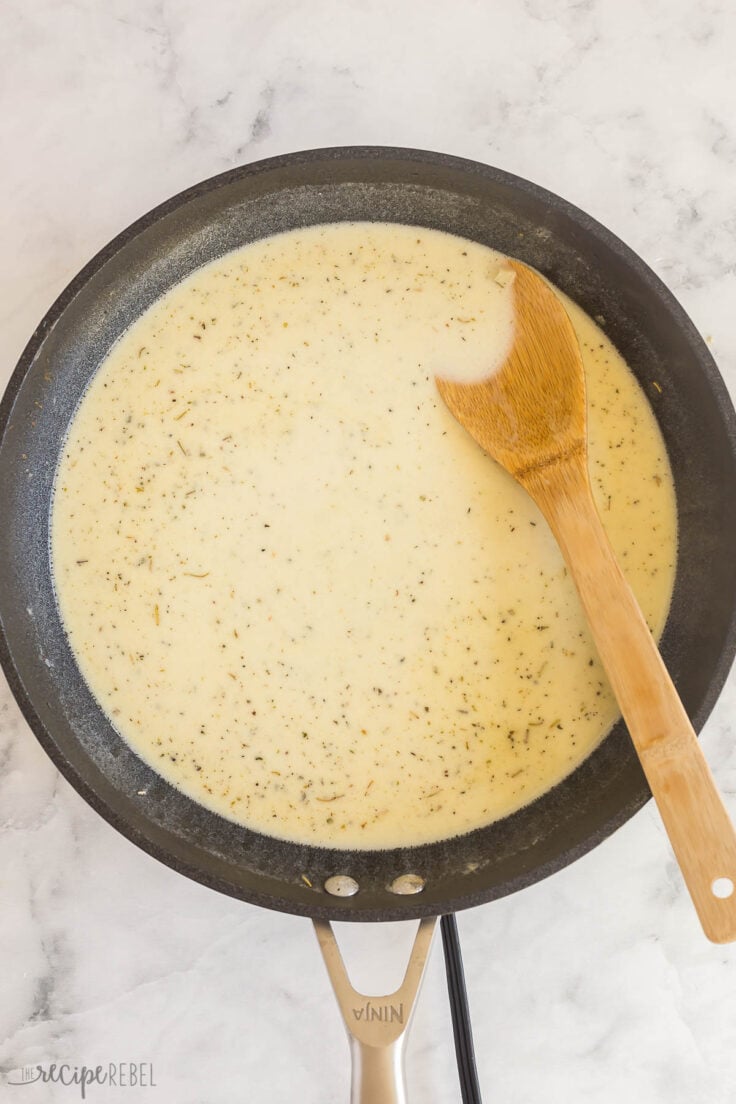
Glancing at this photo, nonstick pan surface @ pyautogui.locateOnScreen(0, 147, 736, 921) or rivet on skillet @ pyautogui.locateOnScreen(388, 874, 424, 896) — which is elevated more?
nonstick pan surface @ pyautogui.locateOnScreen(0, 147, 736, 921)

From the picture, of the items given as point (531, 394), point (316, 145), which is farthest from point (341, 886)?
point (316, 145)

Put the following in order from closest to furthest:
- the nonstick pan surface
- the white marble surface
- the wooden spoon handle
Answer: the wooden spoon handle
the nonstick pan surface
the white marble surface

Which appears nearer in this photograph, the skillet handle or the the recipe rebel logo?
the skillet handle

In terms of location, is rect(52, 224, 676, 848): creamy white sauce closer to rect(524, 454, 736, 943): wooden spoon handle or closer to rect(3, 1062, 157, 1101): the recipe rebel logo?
rect(524, 454, 736, 943): wooden spoon handle

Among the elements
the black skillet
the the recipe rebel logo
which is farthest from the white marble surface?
the black skillet

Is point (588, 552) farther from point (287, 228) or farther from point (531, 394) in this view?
point (287, 228)

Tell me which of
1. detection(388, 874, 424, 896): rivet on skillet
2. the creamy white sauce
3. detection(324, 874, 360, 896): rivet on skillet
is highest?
→ the creamy white sauce

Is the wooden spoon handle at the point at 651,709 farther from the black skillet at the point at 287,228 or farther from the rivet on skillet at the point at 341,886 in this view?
the rivet on skillet at the point at 341,886

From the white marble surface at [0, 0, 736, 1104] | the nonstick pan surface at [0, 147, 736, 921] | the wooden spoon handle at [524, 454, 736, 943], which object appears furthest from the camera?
the white marble surface at [0, 0, 736, 1104]

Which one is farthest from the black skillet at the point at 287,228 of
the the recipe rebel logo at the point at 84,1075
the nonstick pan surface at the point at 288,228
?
the the recipe rebel logo at the point at 84,1075
